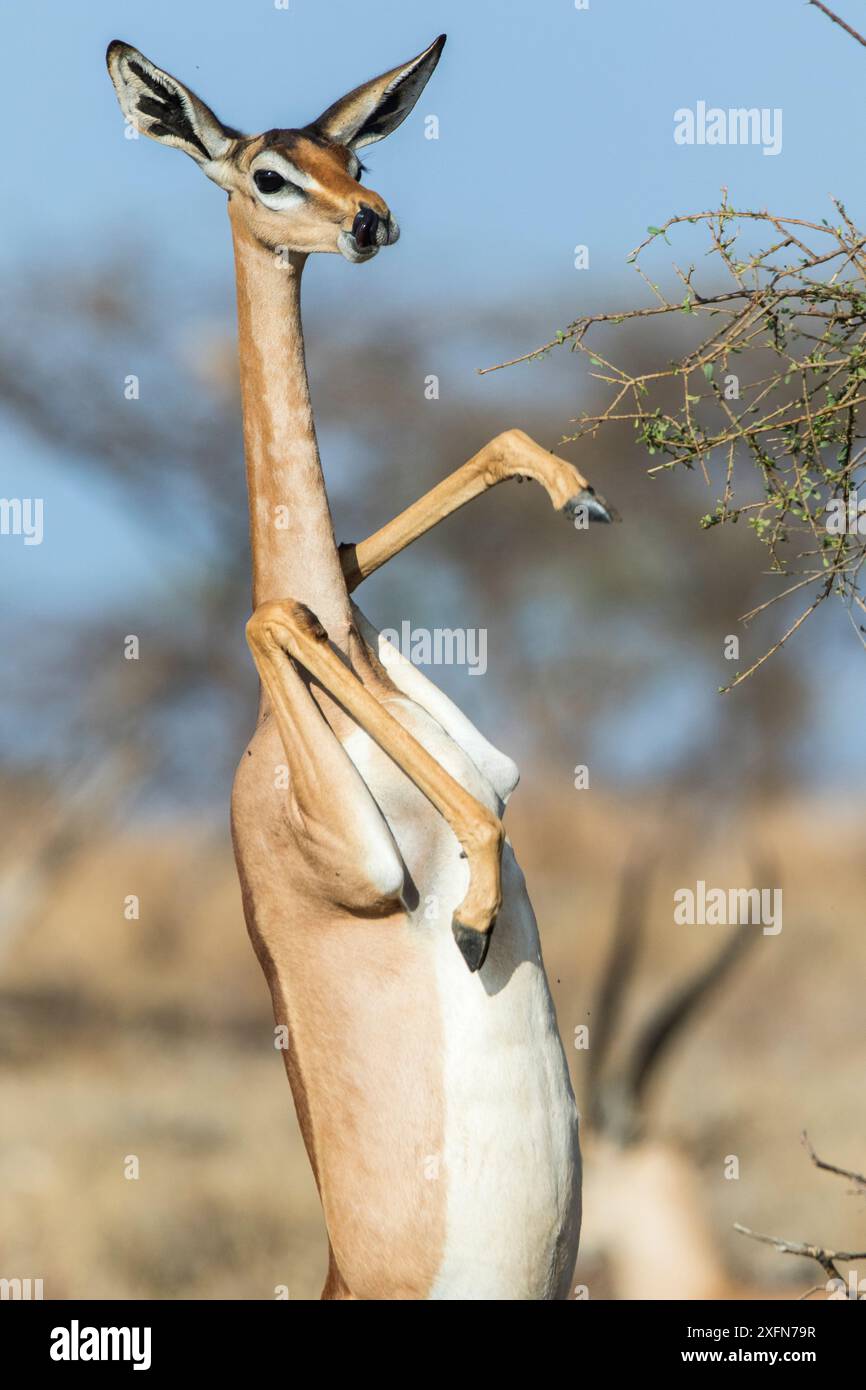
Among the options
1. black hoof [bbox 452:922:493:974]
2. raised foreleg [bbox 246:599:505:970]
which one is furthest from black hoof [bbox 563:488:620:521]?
black hoof [bbox 452:922:493:974]

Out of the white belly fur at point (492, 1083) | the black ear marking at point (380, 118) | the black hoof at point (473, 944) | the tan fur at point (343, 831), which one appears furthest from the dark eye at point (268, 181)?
the black hoof at point (473, 944)

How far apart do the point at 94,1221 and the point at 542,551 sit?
313 centimetres

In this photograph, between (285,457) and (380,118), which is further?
(380,118)

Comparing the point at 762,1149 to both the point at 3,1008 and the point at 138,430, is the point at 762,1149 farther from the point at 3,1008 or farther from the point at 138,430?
the point at 138,430

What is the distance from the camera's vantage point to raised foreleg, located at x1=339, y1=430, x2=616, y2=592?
9.09 feet

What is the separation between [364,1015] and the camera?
287cm

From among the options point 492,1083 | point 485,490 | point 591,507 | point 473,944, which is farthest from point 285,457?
point 492,1083

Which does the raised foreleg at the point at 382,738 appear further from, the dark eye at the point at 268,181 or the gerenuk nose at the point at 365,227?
the dark eye at the point at 268,181

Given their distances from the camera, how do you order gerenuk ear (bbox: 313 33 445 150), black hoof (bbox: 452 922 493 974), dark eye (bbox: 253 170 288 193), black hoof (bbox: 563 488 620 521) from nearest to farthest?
black hoof (bbox: 452 922 493 974), black hoof (bbox: 563 488 620 521), dark eye (bbox: 253 170 288 193), gerenuk ear (bbox: 313 33 445 150)

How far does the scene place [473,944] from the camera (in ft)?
8.63

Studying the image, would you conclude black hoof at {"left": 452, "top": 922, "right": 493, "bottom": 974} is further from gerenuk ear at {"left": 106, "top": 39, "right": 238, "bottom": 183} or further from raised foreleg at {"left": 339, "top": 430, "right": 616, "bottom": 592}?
gerenuk ear at {"left": 106, "top": 39, "right": 238, "bottom": 183}

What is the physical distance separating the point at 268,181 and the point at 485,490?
2.00ft

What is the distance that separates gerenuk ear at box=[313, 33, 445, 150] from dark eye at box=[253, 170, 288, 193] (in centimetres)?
19

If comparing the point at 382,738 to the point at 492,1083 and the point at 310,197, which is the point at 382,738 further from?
the point at 310,197
